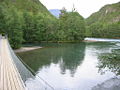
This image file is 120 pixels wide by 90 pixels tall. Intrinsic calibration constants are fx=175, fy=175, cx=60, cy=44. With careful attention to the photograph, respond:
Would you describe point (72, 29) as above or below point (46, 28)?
below

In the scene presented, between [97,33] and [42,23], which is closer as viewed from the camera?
[42,23]

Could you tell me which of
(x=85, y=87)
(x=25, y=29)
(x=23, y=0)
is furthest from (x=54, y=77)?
(x=23, y=0)

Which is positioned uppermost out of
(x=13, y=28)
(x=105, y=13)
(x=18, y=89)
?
(x=105, y=13)

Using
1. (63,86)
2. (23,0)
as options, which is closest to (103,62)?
(63,86)

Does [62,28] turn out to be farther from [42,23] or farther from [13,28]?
[13,28]

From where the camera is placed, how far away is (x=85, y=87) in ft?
34.3

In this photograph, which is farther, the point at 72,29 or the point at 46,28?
the point at 72,29

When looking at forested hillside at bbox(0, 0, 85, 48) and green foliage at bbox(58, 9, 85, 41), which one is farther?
green foliage at bbox(58, 9, 85, 41)

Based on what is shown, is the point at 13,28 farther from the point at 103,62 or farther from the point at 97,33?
the point at 97,33

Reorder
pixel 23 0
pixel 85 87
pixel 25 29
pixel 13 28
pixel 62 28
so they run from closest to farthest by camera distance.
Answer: pixel 85 87 < pixel 13 28 < pixel 25 29 < pixel 62 28 < pixel 23 0

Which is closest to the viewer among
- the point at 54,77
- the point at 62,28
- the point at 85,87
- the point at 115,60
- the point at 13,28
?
the point at 115,60

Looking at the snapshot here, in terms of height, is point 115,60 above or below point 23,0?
below

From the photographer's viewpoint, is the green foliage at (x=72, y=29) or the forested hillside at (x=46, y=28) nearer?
the forested hillside at (x=46, y=28)

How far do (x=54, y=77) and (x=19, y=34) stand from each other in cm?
1720
